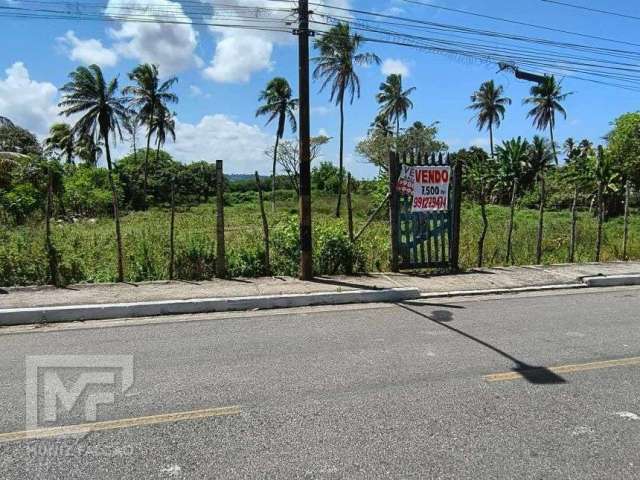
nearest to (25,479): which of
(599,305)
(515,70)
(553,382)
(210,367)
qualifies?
(210,367)

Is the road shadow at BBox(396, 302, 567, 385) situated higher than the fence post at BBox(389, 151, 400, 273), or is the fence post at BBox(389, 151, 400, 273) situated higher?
the fence post at BBox(389, 151, 400, 273)

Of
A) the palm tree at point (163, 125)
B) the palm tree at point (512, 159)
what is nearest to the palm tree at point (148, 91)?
the palm tree at point (163, 125)

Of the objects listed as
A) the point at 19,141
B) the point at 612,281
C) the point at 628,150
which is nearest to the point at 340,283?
the point at 612,281

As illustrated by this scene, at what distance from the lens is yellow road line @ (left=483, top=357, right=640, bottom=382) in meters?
4.82

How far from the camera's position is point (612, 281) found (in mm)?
10445

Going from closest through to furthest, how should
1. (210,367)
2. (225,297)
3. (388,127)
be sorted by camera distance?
(210,367), (225,297), (388,127)

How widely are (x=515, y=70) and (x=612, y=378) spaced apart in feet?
26.5

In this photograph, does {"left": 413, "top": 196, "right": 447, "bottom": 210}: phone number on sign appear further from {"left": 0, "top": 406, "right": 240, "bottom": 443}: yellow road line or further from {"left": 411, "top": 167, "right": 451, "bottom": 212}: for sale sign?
{"left": 0, "top": 406, "right": 240, "bottom": 443}: yellow road line

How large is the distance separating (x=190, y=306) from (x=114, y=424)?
3.89m

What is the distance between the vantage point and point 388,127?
187 feet

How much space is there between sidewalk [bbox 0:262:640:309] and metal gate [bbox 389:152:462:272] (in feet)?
1.48

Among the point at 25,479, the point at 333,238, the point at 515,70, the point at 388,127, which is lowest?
the point at 25,479

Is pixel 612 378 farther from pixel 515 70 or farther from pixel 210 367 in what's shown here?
pixel 515 70

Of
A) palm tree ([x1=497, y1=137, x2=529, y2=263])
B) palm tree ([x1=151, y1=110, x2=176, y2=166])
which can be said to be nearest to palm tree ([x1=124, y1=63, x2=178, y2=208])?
palm tree ([x1=151, y1=110, x2=176, y2=166])
